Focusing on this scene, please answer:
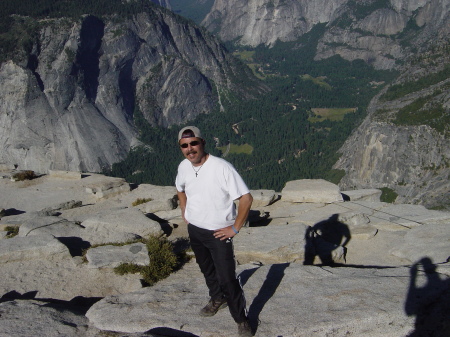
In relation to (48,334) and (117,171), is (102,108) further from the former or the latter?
(48,334)

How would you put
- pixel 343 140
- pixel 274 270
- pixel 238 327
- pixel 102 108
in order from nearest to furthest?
pixel 238 327
pixel 274 270
pixel 102 108
pixel 343 140

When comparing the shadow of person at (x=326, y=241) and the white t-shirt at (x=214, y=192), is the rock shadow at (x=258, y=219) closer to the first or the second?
the shadow of person at (x=326, y=241)

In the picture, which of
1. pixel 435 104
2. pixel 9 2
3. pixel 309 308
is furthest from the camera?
pixel 9 2

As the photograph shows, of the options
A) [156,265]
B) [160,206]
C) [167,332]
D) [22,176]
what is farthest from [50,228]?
[22,176]

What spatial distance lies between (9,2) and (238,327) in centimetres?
14671

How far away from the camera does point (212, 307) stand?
24.3 feet

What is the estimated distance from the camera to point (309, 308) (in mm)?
7414

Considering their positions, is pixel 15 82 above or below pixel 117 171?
above

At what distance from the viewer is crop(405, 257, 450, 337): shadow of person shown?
6742mm

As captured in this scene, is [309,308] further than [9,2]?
No

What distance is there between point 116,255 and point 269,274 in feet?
13.7

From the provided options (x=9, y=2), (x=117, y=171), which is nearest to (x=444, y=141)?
(x=117, y=171)

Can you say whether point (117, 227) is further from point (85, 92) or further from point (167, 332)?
point (85, 92)

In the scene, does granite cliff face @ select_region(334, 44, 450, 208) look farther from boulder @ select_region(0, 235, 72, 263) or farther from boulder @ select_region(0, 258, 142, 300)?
boulder @ select_region(0, 258, 142, 300)
